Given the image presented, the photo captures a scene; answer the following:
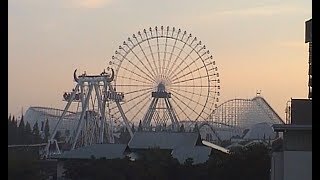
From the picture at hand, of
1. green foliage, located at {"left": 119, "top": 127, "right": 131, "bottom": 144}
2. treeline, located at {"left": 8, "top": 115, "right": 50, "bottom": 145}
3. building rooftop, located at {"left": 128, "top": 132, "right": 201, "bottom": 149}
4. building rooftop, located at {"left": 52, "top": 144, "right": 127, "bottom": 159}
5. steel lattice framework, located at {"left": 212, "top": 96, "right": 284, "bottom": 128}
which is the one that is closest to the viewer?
treeline, located at {"left": 8, "top": 115, "right": 50, "bottom": 145}

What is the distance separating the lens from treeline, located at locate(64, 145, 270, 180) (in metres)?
6.76

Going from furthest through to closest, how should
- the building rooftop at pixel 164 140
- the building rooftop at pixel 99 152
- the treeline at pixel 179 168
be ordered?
the building rooftop at pixel 164 140
the building rooftop at pixel 99 152
the treeline at pixel 179 168

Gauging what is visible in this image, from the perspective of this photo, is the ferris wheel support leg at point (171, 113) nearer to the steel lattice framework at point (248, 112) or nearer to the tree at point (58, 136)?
the tree at point (58, 136)

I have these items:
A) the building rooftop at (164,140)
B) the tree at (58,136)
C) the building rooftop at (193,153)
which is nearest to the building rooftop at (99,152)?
the building rooftop at (164,140)

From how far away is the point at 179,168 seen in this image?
7246 mm

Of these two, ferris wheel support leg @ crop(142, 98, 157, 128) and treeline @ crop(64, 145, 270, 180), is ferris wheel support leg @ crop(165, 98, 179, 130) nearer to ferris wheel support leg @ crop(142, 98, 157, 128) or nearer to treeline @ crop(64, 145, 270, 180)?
ferris wheel support leg @ crop(142, 98, 157, 128)

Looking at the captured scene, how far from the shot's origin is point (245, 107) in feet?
68.5

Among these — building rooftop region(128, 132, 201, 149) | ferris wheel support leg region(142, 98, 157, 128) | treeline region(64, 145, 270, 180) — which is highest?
ferris wheel support leg region(142, 98, 157, 128)

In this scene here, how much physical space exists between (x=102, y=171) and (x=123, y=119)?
3.92m

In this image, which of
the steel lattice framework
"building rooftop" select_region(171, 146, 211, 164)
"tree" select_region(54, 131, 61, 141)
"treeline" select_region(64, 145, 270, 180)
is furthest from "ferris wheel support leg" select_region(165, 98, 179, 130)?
the steel lattice framework

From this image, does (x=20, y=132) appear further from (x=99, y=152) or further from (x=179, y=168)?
(x=99, y=152)

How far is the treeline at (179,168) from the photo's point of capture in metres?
6.76
